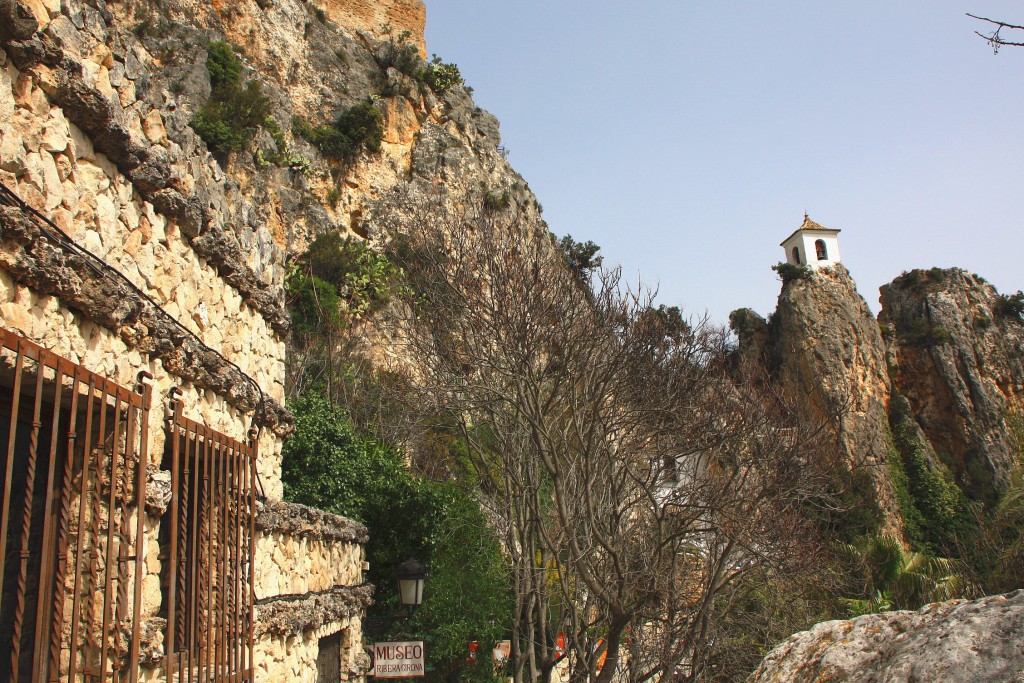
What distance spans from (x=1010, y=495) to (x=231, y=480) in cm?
1498

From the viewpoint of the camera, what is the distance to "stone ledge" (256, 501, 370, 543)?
5.91 metres

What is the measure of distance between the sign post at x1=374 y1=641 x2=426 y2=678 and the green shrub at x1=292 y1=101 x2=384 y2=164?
2432 cm

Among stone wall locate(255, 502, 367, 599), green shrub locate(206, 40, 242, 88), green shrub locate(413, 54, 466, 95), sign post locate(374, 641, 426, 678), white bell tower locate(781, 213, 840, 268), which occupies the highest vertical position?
green shrub locate(413, 54, 466, 95)

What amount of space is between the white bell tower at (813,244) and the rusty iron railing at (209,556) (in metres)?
39.4

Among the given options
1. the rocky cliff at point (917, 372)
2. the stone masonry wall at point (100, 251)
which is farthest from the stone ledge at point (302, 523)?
the rocky cliff at point (917, 372)

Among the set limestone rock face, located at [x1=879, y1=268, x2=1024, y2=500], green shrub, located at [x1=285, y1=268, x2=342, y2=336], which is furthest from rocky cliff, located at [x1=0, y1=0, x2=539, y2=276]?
limestone rock face, located at [x1=879, y1=268, x2=1024, y2=500]

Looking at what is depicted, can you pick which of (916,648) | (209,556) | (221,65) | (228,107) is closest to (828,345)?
(228,107)

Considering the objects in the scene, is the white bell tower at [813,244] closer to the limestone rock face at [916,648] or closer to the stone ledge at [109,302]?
the stone ledge at [109,302]

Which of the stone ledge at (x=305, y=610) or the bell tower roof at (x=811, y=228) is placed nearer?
the stone ledge at (x=305, y=610)

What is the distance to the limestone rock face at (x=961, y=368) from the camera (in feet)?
117

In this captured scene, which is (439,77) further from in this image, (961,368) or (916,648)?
(916,648)

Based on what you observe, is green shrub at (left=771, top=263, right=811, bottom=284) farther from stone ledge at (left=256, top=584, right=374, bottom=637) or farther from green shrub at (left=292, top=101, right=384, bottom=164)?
stone ledge at (left=256, top=584, right=374, bottom=637)

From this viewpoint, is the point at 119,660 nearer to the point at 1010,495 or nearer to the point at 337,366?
the point at 1010,495

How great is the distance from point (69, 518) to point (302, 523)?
316 cm
